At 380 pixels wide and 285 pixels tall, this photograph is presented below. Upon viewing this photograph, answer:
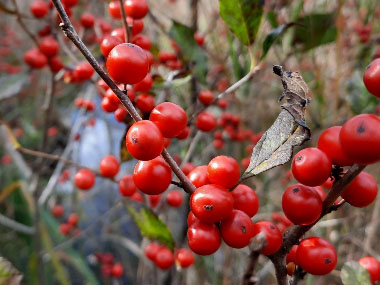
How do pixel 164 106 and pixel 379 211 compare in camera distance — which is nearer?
pixel 164 106

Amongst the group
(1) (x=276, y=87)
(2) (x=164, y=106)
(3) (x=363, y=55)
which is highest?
(2) (x=164, y=106)

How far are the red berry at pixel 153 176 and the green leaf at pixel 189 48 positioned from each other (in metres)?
0.67

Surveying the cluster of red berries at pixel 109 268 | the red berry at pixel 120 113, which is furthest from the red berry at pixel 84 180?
the cluster of red berries at pixel 109 268

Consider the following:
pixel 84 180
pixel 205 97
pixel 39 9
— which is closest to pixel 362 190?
pixel 205 97

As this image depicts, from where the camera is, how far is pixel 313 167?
0.48 metres

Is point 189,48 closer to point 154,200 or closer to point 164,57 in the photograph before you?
point 164,57

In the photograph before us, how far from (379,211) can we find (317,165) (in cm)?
193

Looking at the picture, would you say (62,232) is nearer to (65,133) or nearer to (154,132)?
(65,133)

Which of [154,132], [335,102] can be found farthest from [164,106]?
[335,102]

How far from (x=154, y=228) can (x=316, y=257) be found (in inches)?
17.4

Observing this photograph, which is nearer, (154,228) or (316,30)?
(154,228)

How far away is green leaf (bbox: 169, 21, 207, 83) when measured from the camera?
1122 mm

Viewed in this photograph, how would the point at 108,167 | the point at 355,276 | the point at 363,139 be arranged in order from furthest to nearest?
the point at 108,167, the point at 355,276, the point at 363,139

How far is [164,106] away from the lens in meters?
0.58
